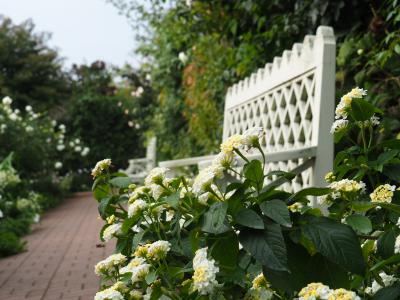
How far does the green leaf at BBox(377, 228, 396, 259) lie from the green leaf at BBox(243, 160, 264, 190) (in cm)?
28

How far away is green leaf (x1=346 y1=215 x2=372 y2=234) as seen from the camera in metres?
1.13

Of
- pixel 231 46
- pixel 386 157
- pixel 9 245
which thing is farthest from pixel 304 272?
pixel 231 46

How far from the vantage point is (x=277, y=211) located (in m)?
1.08

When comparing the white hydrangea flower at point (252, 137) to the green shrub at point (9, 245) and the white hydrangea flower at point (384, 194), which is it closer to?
the white hydrangea flower at point (384, 194)

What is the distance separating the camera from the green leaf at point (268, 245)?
1.00m

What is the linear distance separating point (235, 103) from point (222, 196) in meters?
3.37

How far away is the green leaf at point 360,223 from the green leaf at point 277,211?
178mm

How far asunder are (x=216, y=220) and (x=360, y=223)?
0.32 m

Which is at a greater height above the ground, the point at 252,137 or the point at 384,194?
the point at 252,137

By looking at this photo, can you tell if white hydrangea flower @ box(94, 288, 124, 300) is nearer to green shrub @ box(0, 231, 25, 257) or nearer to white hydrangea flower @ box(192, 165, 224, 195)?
white hydrangea flower @ box(192, 165, 224, 195)

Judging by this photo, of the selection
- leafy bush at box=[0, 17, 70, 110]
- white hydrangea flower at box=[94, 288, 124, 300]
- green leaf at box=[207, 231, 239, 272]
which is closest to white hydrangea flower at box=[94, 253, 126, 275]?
white hydrangea flower at box=[94, 288, 124, 300]

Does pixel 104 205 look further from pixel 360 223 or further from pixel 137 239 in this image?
pixel 360 223

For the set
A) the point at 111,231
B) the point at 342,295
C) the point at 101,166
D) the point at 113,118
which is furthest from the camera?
the point at 113,118

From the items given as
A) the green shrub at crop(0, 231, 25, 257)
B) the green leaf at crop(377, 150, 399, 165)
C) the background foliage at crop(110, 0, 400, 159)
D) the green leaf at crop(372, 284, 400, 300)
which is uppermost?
the background foliage at crop(110, 0, 400, 159)
